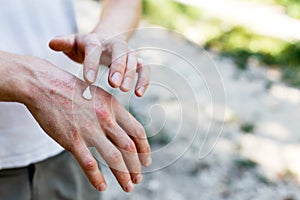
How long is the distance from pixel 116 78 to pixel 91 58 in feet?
0.22

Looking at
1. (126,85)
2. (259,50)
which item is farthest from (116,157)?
(259,50)

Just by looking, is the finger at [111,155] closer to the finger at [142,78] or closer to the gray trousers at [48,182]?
the finger at [142,78]

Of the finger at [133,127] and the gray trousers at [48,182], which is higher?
the finger at [133,127]

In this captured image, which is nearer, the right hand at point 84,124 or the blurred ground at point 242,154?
the right hand at point 84,124

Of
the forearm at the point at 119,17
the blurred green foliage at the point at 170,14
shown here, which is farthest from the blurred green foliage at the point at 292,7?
the forearm at the point at 119,17

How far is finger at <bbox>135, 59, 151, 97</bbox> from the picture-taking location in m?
0.75

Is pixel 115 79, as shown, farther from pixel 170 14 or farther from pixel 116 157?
pixel 170 14

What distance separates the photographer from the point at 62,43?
0.84 metres

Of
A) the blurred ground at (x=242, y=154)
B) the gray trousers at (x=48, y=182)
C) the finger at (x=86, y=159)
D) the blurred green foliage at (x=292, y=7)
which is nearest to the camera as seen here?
the finger at (x=86, y=159)

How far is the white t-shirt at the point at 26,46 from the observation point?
0.93 m

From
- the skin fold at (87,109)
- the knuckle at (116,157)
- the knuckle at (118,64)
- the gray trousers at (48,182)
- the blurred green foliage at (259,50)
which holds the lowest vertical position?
the blurred green foliage at (259,50)

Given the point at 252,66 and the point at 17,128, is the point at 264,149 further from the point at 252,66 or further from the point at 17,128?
the point at 17,128

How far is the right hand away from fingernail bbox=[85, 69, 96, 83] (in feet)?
0.06

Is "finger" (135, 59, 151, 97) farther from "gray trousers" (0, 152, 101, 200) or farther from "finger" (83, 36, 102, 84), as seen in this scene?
"gray trousers" (0, 152, 101, 200)
